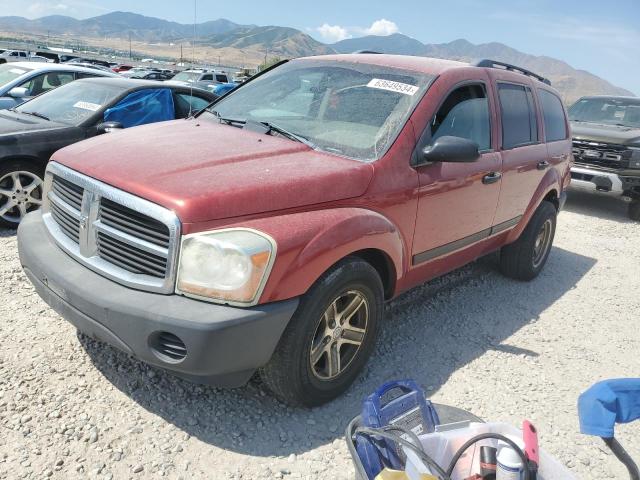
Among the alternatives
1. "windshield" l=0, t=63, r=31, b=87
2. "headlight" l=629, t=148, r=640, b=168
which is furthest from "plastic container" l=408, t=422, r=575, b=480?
"windshield" l=0, t=63, r=31, b=87

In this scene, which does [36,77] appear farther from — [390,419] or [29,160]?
[390,419]

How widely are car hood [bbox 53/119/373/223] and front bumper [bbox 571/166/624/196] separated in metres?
7.13

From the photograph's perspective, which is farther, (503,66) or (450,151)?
(503,66)

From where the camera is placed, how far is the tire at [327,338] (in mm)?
2553

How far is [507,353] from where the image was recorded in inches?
150

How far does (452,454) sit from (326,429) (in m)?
0.81

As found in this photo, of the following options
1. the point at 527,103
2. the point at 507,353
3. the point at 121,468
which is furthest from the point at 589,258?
the point at 121,468

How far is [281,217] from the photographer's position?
2502 millimetres

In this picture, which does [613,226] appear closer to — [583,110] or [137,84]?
[583,110]

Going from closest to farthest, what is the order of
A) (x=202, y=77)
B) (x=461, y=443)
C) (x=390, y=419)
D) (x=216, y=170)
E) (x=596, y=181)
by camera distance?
(x=461, y=443) < (x=390, y=419) < (x=216, y=170) < (x=596, y=181) < (x=202, y=77)

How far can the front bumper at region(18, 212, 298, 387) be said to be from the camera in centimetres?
223

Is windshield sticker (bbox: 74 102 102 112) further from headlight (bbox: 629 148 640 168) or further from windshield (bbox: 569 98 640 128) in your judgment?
windshield (bbox: 569 98 640 128)

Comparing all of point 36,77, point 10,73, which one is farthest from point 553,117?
point 10,73

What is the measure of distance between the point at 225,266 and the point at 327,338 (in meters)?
0.78
